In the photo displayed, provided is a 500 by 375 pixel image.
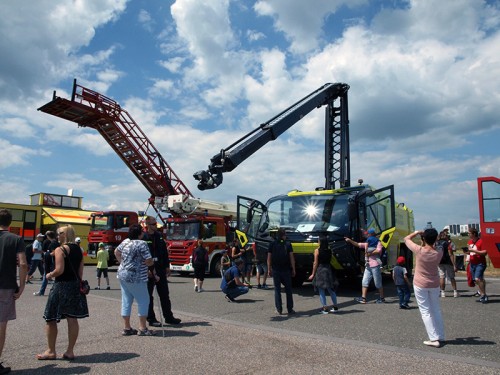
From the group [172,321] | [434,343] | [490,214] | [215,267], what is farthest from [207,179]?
[434,343]

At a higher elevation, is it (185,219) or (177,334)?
(185,219)

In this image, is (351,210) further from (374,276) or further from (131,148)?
(131,148)

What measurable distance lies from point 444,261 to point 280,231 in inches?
187

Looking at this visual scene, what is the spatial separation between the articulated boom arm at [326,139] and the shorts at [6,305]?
8.78 metres

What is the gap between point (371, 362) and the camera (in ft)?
16.2

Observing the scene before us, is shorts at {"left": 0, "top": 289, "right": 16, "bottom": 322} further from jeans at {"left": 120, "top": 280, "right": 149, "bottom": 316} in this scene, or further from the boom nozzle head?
the boom nozzle head

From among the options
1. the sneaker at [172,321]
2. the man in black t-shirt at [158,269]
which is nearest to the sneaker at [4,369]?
the man in black t-shirt at [158,269]

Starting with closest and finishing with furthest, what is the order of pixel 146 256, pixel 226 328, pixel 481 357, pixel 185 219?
pixel 481 357 → pixel 146 256 → pixel 226 328 → pixel 185 219

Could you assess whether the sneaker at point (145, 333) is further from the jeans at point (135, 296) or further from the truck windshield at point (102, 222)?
the truck windshield at point (102, 222)

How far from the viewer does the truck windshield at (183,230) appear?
17.1 metres

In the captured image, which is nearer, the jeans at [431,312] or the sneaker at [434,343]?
the sneaker at [434,343]

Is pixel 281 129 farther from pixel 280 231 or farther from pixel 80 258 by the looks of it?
pixel 80 258

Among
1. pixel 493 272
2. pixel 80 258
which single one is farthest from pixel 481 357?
pixel 493 272

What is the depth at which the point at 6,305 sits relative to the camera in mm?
4652
